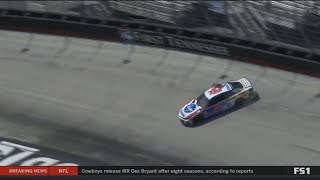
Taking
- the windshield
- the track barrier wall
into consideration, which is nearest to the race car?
the windshield

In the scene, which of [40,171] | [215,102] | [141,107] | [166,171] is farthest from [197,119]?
[40,171]

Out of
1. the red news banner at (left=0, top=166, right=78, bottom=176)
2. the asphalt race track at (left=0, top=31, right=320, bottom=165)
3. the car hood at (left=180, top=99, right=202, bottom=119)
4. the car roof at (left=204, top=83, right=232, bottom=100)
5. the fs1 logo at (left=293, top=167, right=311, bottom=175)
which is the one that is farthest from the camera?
the car roof at (left=204, top=83, right=232, bottom=100)

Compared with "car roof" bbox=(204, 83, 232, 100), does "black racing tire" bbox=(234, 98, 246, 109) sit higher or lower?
lower

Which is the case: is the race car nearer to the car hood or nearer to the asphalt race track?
the car hood

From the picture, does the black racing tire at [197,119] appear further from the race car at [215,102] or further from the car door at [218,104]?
the car door at [218,104]

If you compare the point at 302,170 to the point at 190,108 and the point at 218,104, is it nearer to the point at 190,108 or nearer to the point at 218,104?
the point at 218,104

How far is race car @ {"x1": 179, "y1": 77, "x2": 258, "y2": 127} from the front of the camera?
19.6 metres

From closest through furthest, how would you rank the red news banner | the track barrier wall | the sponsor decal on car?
the red news banner → the sponsor decal on car → the track barrier wall

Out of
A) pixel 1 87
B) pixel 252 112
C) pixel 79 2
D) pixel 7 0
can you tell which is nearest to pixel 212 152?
pixel 252 112

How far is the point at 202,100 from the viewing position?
65.4ft

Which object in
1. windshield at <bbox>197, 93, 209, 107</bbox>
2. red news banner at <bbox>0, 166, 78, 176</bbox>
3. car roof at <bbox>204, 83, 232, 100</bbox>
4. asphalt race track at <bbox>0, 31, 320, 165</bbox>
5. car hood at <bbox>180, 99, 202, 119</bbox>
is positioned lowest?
asphalt race track at <bbox>0, 31, 320, 165</bbox>

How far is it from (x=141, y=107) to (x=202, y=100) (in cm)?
273

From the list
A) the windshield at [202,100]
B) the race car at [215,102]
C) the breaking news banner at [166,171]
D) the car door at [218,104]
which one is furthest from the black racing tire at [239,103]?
the breaking news banner at [166,171]

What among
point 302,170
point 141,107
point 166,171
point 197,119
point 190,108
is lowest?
point 141,107
